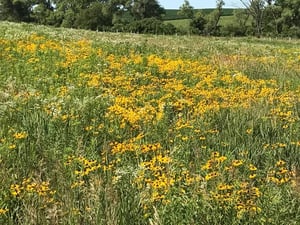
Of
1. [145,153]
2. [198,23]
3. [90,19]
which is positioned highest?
[90,19]

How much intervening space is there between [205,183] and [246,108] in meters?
3.48

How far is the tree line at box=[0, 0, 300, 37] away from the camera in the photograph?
248 feet

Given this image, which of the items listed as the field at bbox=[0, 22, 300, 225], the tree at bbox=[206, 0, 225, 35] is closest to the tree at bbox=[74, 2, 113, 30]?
the tree at bbox=[206, 0, 225, 35]

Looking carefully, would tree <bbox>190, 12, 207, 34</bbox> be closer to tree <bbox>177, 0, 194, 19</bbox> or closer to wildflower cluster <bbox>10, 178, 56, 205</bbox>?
tree <bbox>177, 0, 194, 19</bbox>

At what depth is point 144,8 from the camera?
366ft

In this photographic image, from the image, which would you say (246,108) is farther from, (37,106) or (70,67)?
(70,67)

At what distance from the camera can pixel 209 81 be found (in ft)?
33.0

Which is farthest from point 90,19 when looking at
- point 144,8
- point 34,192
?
point 34,192

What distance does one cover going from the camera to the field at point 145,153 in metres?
4.17

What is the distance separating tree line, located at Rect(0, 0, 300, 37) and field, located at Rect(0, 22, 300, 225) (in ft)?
174

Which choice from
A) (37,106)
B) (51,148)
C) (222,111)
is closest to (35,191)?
(51,148)

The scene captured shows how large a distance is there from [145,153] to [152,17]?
84.8 m

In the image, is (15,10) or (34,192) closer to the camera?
(34,192)

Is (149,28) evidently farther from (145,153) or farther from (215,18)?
(145,153)
